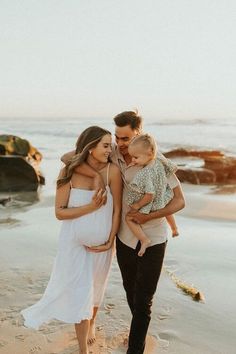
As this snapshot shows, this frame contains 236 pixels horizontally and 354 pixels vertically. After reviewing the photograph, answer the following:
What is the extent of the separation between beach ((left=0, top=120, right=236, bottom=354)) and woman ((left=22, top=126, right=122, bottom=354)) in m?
0.53

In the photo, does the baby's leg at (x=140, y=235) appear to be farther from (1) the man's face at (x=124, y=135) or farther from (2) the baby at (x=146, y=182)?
(1) the man's face at (x=124, y=135)

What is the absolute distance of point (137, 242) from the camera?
4066mm

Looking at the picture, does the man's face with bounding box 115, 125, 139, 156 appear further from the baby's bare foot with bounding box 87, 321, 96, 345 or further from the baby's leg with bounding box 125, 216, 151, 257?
the baby's bare foot with bounding box 87, 321, 96, 345

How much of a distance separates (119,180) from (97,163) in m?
0.23

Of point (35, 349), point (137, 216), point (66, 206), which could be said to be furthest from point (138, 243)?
point (35, 349)

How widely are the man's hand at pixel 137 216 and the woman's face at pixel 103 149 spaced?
1.55ft

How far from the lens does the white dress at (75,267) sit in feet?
13.5

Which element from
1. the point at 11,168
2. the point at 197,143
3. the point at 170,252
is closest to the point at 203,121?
the point at 197,143

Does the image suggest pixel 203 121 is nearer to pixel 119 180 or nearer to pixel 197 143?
pixel 197 143

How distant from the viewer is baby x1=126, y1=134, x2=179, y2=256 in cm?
382

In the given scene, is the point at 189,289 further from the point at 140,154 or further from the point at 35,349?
the point at 140,154

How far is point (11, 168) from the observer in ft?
43.8

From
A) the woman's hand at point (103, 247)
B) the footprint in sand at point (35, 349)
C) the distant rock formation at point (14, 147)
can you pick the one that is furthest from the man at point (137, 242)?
the distant rock formation at point (14, 147)

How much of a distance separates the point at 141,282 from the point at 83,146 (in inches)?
46.4
